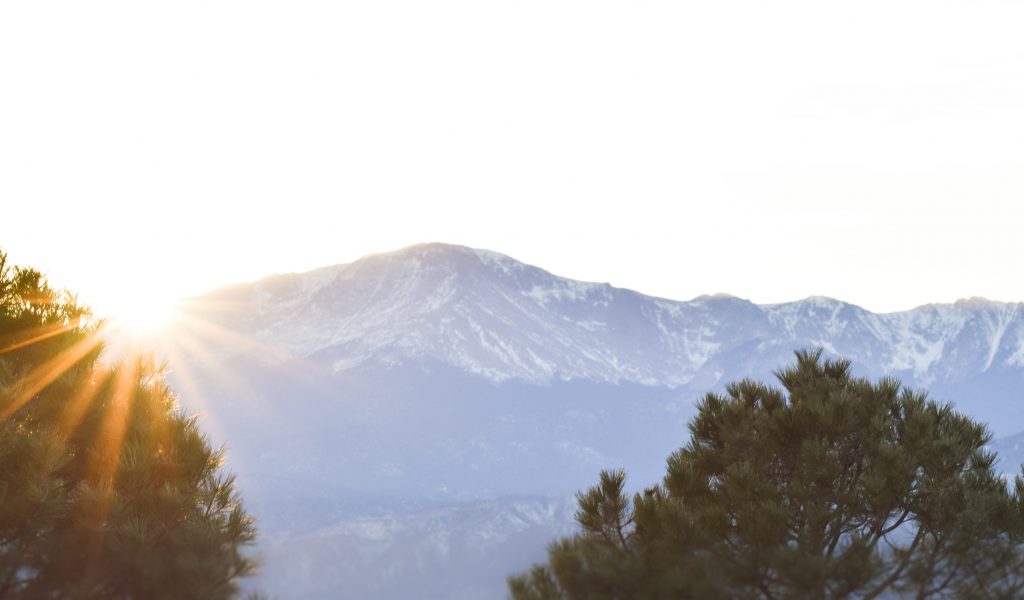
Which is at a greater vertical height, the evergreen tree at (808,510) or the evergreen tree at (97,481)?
the evergreen tree at (97,481)

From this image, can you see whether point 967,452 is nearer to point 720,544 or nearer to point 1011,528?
point 1011,528

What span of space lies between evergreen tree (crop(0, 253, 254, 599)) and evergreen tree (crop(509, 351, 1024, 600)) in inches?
249

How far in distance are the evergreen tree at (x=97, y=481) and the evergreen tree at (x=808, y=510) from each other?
632 centimetres

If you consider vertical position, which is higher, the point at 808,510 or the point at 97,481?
the point at 97,481

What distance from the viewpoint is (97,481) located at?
1939cm

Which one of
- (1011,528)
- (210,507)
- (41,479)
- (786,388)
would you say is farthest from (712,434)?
(41,479)

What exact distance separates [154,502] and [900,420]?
14.2 metres

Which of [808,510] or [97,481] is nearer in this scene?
[808,510]

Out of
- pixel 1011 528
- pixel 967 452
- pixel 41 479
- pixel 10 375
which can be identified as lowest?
pixel 1011 528

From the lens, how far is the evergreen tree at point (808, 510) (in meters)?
15.6

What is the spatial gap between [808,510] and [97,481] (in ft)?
42.4

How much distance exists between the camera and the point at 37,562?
58.6 feet

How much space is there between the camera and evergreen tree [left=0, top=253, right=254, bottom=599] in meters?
17.3

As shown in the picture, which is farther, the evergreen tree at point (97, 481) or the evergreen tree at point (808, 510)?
the evergreen tree at point (97, 481)
